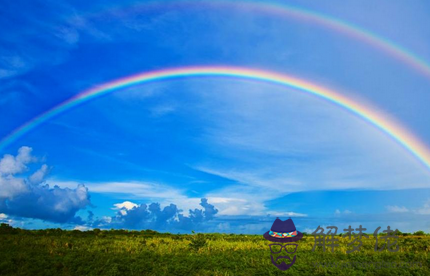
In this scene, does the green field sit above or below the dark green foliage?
below

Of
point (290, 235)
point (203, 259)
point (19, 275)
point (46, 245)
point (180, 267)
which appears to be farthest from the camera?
point (290, 235)

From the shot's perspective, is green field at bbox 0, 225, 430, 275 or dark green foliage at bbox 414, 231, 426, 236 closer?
green field at bbox 0, 225, 430, 275

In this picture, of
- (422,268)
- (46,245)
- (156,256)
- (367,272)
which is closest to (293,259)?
(367,272)

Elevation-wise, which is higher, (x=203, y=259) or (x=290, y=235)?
(x=290, y=235)

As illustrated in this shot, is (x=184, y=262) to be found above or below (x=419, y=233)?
below

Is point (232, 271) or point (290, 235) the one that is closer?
point (232, 271)

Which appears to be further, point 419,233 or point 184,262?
point 419,233

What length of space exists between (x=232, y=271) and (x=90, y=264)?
8013mm

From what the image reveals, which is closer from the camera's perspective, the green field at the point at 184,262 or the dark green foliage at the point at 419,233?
the green field at the point at 184,262

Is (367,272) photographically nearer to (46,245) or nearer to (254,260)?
(254,260)

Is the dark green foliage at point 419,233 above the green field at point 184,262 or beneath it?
above

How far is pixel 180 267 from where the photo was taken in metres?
18.2

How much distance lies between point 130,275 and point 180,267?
8.66ft

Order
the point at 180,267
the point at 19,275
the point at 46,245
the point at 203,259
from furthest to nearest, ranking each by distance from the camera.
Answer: the point at 46,245, the point at 203,259, the point at 180,267, the point at 19,275
